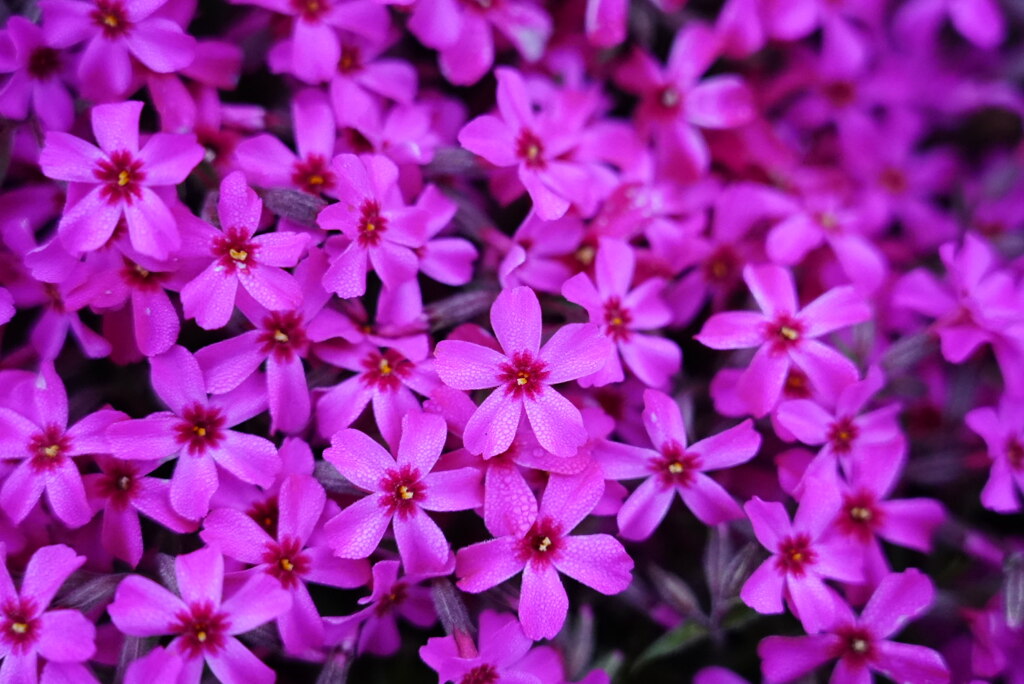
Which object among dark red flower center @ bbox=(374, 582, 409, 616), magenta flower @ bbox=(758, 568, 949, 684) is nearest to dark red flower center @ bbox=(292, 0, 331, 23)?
dark red flower center @ bbox=(374, 582, 409, 616)

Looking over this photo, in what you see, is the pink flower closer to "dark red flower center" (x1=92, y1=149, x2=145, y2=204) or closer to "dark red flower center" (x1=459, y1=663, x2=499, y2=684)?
"dark red flower center" (x1=459, y1=663, x2=499, y2=684)

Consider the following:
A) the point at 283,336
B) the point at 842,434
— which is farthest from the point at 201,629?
the point at 842,434

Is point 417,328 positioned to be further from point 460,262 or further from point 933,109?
point 933,109

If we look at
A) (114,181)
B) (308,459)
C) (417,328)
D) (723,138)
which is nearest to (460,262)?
(417,328)

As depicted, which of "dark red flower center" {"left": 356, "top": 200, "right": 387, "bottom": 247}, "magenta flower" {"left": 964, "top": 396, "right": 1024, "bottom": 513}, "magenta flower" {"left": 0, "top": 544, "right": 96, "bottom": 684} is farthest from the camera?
"magenta flower" {"left": 964, "top": 396, "right": 1024, "bottom": 513}

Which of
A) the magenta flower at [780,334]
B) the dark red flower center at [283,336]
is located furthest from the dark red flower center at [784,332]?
the dark red flower center at [283,336]

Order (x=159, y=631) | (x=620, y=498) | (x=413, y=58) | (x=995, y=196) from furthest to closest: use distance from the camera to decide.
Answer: (x=995, y=196) < (x=413, y=58) < (x=620, y=498) < (x=159, y=631)

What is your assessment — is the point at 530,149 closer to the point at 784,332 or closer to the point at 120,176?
the point at 784,332
